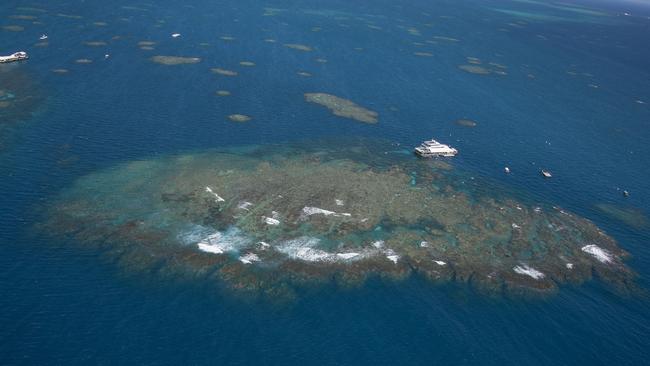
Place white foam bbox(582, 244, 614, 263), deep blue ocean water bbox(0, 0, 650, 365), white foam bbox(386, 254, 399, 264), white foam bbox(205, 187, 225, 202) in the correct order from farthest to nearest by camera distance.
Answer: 1. white foam bbox(205, 187, 225, 202)
2. white foam bbox(582, 244, 614, 263)
3. white foam bbox(386, 254, 399, 264)
4. deep blue ocean water bbox(0, 0, 650, 365)

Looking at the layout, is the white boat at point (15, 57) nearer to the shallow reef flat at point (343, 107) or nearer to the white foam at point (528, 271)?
the shallow reef flat at point (343, 107)

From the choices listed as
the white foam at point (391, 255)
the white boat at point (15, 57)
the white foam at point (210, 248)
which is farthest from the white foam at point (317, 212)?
the white boat at point (15, 57)

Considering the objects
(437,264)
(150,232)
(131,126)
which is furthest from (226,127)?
(437,264)

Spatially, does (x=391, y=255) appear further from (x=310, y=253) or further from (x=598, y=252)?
(x=598, y=252)

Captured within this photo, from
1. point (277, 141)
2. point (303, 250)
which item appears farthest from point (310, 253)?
point (277, 141)

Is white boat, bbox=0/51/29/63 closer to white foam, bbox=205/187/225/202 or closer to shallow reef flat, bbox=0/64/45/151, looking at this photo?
shallow reef flat, bbox=0/64/45/151

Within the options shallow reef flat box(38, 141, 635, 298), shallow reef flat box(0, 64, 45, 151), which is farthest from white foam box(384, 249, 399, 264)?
shallow reef flat box(0, 64, 45, 151)

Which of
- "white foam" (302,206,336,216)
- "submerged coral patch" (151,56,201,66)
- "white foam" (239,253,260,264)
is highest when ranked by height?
"submerged coral patch" (151,56,201,66)
